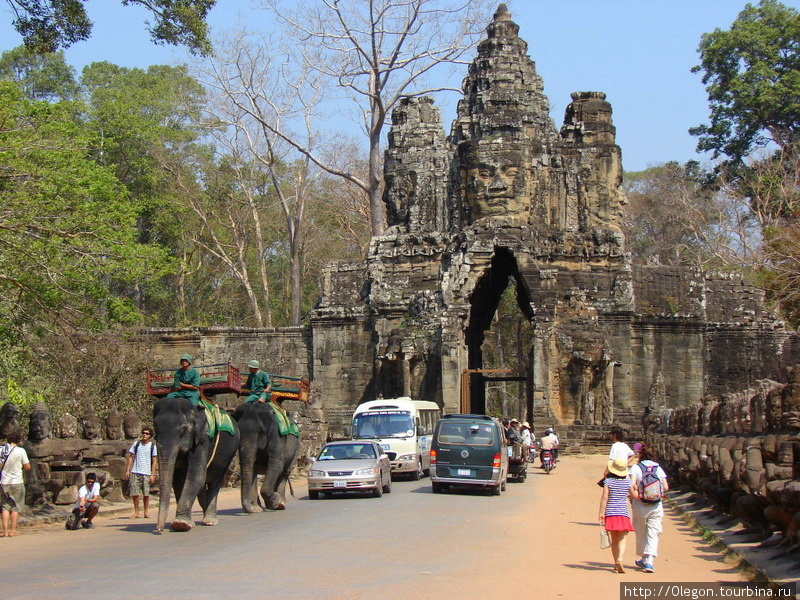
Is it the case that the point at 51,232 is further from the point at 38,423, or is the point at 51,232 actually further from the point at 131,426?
the point at 131,426

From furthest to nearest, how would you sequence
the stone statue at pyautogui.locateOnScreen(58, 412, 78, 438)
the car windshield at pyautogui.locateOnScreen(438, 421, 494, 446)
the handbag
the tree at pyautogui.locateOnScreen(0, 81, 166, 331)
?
the car windshield at pyautogui.locateOnScreen(438, 421, 494, 446) → the tree at pyautogui.locateOnScreen(0, 81, 166, 331) → the stone statue at pyautogui.locateOnScreen(58, 412, 78, 438) → the handbag

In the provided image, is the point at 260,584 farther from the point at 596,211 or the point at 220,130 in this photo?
the point at 220,130

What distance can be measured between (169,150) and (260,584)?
48.2 metres

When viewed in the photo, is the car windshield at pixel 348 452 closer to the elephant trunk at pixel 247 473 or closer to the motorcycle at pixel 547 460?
the elephant trunk at pixel 247 473

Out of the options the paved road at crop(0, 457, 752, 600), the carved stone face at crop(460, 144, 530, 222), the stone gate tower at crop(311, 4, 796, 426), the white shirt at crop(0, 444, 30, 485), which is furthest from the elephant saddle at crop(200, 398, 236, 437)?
the carved stone face at crop(460, 144, 530, 222)

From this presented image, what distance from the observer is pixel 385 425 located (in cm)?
2695

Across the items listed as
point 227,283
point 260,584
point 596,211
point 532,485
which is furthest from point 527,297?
point 260,584

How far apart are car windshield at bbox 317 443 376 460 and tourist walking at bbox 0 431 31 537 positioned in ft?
25.6

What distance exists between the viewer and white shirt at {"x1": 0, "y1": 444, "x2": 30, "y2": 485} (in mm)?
14859

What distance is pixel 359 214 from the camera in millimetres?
63062

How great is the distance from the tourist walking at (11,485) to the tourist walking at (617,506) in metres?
7.68

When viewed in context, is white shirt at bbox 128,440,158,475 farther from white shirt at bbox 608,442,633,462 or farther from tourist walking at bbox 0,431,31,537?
white shirt at bbox 608,442,633,462

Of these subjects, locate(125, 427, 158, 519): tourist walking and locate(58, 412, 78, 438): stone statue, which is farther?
locate(58, 412, 78, 438): stone statue

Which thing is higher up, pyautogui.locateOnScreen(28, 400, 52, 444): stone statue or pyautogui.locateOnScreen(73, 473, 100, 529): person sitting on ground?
pyautogui.locateOnScreen(28, 400, 52, 444): stone statue
